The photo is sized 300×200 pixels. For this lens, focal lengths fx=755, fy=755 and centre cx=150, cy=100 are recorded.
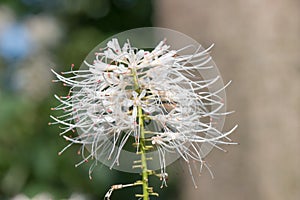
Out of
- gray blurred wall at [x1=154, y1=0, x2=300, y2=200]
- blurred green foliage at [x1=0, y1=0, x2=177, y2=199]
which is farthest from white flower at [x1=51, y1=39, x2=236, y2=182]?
blurred green foliage at [x1=0, y1=0, x2=177, y2=199]

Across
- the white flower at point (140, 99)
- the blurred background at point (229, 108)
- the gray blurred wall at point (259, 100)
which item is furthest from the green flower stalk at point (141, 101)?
the gray blurred wall at point (259, 100)

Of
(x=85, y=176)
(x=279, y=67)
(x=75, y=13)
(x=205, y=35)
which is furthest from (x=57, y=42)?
(x=279, y=67)

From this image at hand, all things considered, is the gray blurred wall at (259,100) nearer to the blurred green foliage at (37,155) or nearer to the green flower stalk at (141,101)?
Answer: the blurred green foliage at (37,155)

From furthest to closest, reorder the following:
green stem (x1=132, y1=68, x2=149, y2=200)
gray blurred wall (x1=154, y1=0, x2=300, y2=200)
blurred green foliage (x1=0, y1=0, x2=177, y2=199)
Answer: blurred green foliage (x1=0, y1=0, x2=177, y2=199)
gray blurred wall (x1=154, y1=0, x2=300, y2=200)
green stem (x1=132, y1=68, x2=149, y2=200)

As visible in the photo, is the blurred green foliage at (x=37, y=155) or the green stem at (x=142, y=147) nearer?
the green stem at (x=142, y=147)

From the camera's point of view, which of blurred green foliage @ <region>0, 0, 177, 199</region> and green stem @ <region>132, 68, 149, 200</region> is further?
blurred green foliage @ <region>0, 0, 177, 199</region>

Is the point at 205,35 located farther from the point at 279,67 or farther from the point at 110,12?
the point at 110,12

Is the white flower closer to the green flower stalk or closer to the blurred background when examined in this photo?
the green flower stalk

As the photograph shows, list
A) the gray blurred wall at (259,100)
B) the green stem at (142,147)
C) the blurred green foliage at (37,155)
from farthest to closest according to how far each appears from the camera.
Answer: the blurred green foliage at (37,155) < the gray blurred wall at (259,100) < the green stem at (142,147)
